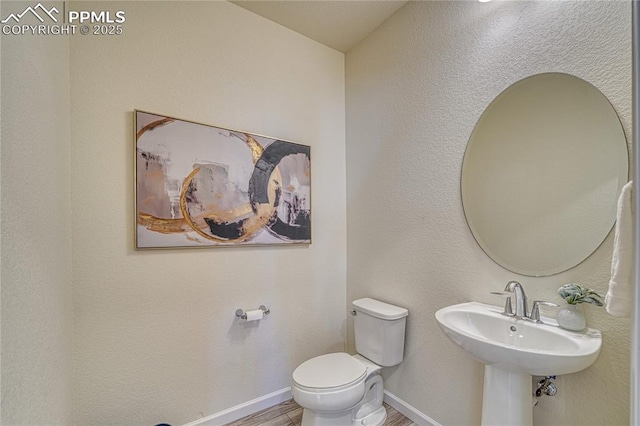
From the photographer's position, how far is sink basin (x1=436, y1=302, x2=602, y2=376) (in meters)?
0.92

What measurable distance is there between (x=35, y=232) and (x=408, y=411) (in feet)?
6.96

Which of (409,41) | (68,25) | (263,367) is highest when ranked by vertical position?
(409,41)

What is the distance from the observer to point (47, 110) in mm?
1022

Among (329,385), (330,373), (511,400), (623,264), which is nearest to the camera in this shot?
(623,264)

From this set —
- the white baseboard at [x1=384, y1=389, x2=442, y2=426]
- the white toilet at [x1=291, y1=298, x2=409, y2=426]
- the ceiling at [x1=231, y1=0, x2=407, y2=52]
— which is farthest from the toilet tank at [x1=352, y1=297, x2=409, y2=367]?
the ceiling at [x1=231, y1=0, x2=407, y2=52]

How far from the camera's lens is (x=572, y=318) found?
1.06m

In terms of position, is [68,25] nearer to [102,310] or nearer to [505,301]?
[102,310]

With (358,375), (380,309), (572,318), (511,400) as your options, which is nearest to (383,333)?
(380,309)

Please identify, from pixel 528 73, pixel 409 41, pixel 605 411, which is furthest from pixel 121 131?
pixel 605 411

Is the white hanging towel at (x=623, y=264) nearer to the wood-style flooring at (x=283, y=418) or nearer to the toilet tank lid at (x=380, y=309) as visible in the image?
the toilet tank lid at (x=380, y=309)

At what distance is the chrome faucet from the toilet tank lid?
669 mm

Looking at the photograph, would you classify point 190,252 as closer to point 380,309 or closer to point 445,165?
point 380,309

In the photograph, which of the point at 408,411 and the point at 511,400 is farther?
the point at 408,411

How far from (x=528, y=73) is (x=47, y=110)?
200 cm
